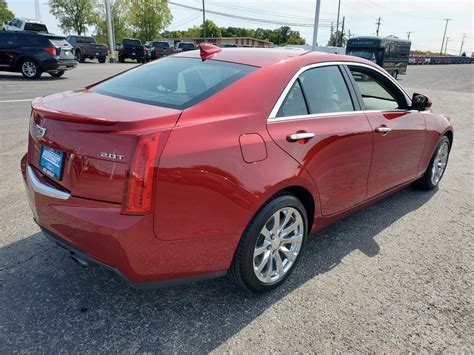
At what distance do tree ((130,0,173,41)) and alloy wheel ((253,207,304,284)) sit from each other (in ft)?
297

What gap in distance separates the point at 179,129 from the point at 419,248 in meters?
2.57

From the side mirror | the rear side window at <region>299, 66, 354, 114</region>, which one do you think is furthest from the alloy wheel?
the side mirror

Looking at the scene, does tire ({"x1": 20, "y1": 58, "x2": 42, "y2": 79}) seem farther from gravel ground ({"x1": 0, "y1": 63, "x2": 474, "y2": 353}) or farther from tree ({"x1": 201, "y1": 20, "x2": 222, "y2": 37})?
tree ({"x1": 201, "y1": 20, "x2": 222, "y2": 37})

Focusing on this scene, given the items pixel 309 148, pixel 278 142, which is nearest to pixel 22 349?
pixel 278 142

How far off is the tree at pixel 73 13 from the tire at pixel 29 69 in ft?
252

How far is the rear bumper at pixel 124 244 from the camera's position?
6.59 ft

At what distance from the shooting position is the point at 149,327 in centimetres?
238

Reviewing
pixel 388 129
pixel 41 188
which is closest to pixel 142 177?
pixel 41 188

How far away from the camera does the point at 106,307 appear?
2529 mm

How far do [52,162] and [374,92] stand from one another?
3.12 metres

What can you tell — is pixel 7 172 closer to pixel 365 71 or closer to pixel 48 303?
pixel 48 303

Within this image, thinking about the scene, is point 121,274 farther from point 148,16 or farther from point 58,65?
point 148,16

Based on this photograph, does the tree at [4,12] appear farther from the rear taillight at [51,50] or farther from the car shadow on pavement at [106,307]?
the car shadow on pavement at [106,307]

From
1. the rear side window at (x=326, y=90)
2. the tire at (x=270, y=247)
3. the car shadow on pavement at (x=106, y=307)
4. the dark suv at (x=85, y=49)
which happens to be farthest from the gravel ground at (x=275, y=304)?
the dark suv at (x=85, y=49)
